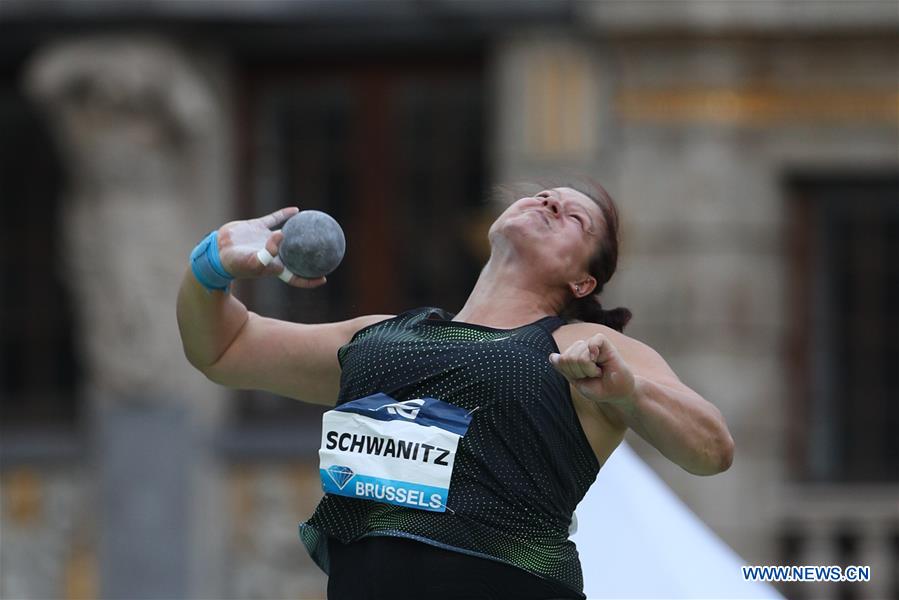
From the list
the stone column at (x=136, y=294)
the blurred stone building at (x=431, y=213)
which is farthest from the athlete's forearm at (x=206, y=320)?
the stone column at (x=136, y=294)

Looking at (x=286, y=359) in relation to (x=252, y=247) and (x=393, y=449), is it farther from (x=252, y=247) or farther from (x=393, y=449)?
(x=393, y=449)

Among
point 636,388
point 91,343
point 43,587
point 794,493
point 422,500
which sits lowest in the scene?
point 43,587

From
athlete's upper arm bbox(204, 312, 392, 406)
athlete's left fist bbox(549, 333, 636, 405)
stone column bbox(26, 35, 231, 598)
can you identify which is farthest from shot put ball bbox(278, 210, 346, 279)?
stone column bbox(26, 35, 231, 598)

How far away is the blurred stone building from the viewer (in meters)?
8.70

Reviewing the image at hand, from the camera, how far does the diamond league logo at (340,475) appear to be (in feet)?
11.6

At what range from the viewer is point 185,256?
8922mm

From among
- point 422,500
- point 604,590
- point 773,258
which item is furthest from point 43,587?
point 422,500

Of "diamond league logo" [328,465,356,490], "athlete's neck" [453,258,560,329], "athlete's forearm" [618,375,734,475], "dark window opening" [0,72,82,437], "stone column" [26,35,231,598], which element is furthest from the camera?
"dark window opening" [0,72,82,437]

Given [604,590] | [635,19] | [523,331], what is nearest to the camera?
[523,331]

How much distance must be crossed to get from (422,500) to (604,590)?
81 centimetres

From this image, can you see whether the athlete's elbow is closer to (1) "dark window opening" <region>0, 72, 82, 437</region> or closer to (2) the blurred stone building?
(2) the blurred stone building

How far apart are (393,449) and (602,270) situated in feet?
1.84

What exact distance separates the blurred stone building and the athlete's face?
4.69 meters

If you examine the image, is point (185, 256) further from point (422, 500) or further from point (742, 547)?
point (422, 500)
